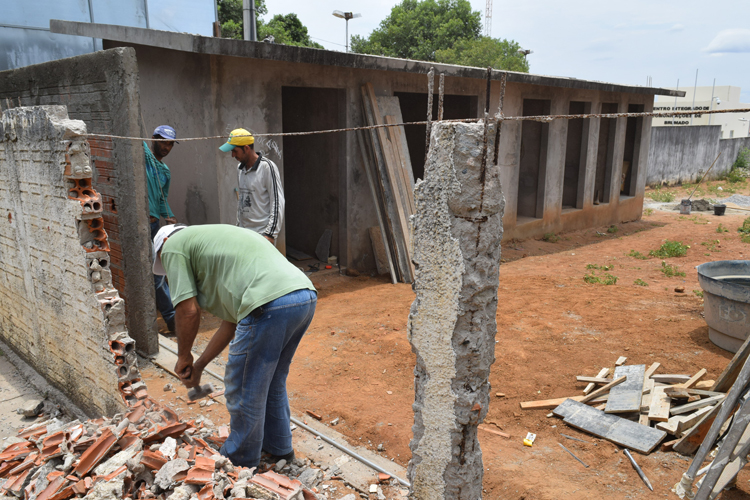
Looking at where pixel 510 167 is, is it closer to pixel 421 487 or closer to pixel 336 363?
pixel 336 363

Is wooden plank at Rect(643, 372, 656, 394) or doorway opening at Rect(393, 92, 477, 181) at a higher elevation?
doorway opening at Rect(393, 92, 477, 181)

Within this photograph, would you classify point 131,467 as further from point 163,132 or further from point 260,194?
point 163,132

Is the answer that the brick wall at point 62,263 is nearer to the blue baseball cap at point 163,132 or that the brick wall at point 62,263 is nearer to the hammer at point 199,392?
the hammer at point 199,392

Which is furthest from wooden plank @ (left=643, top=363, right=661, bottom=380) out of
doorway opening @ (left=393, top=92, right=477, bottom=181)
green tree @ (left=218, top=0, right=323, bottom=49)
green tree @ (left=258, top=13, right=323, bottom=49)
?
green tree @ (left=258, top=13, right=323, bottom=49)

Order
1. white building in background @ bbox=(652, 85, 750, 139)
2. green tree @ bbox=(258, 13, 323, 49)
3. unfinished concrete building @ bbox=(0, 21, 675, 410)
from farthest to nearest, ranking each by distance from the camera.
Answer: white building in background @ bbox=(652, 85, 750, 139) < green tree @ bbox=(258, 13, 323, 49) < unfinished concrete building @ bbox=(0, 21, 675, 410)

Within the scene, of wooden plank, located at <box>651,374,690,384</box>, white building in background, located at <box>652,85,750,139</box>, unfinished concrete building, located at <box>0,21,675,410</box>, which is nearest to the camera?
unfinished concrete building, located at <box>0,21,675,410</box>

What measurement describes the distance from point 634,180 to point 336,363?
12828 millimetres

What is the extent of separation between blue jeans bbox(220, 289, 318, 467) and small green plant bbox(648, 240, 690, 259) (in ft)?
30.9

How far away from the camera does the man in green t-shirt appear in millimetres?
2906

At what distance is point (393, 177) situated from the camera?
8.03 m

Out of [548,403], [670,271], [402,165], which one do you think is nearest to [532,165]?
[670,271]

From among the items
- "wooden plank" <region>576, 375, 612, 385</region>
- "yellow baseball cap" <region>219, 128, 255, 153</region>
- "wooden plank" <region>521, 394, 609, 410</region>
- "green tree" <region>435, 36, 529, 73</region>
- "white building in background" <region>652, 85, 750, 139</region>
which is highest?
"green tree" <region>435, 36, 529, 73</region>

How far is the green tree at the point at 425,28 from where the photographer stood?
39.7 m

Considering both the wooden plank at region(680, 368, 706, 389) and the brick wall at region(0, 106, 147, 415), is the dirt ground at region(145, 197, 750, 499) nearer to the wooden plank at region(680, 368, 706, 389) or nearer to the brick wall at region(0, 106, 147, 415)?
the wooden plank at region(680, 368, 706, 389)
